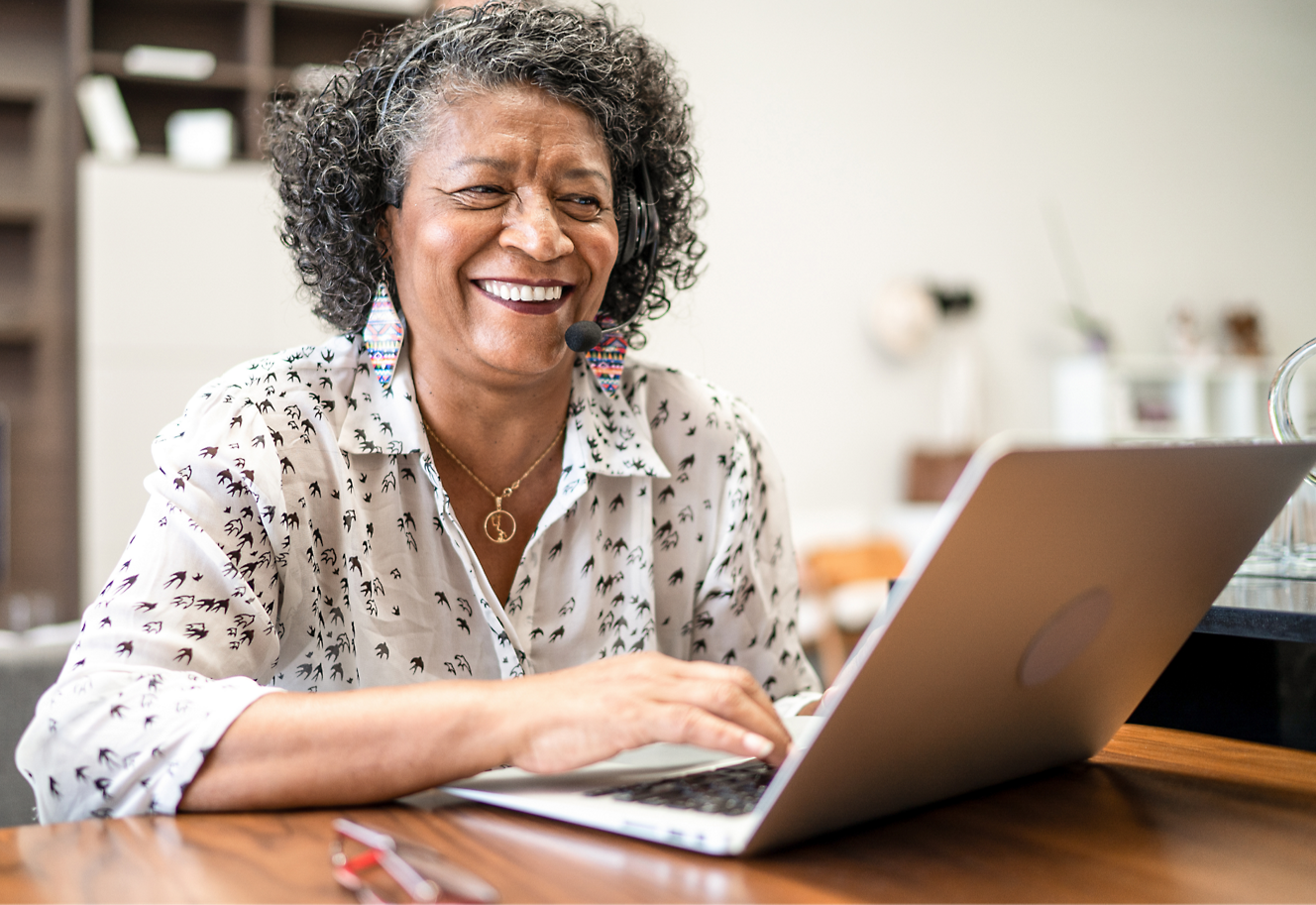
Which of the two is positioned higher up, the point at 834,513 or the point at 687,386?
the point at 687,386

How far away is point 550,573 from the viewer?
1.13 meters

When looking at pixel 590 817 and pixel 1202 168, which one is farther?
pixel 1202 168

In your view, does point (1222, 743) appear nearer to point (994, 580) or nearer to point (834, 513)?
point (994, 580)

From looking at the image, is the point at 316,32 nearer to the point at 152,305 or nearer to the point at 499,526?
the point at 152,305

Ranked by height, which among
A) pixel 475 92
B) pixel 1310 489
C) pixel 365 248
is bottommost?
pixel 1310 489

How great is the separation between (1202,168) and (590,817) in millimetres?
5611

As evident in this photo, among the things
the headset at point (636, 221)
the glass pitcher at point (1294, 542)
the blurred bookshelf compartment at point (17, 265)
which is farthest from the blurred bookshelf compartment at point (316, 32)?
the glass pitcher at point (1294, 542)

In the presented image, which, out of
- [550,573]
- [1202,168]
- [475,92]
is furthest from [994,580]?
[1202,168]

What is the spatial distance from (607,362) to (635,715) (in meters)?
0.65

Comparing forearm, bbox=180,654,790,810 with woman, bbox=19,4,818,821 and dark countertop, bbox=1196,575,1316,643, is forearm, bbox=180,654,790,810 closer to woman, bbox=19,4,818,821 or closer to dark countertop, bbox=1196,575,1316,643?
woman, bbox=19,4,818,821

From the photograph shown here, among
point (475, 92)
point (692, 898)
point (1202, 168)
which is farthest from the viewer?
point (1202, 168)

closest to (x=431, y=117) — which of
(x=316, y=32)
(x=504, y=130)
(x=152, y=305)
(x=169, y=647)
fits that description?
(x=504, y=130)

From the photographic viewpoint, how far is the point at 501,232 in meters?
1.10

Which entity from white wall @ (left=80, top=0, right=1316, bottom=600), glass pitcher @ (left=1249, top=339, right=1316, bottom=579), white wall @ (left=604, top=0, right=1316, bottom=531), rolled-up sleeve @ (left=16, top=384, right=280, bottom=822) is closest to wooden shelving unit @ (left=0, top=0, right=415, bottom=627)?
white wall @ (left=80, top=0, right=1316, bottom=600)
